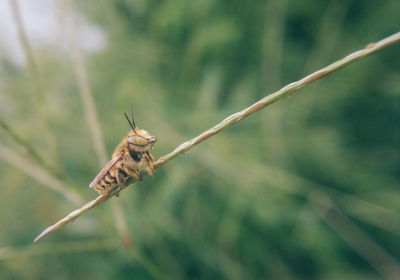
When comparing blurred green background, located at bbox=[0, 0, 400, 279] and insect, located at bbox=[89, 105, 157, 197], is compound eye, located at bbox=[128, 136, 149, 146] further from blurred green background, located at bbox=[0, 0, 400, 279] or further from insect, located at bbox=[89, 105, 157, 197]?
blurred green background, located at bbox=[0, 0, 400, 279]

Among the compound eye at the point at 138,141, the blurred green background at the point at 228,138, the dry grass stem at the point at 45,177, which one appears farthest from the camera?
the blurred green background at the point at 228,138

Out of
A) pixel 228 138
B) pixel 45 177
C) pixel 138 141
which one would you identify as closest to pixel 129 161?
pixel 138 141

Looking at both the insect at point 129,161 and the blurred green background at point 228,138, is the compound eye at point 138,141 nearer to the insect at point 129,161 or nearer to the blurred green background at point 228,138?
the insect at point 129,161

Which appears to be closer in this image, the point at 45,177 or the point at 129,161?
the point at 129,161

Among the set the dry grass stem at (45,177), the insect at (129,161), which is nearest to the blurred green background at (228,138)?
the dry grass stem at (45,177)

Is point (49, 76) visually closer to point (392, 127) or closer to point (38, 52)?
point (38, 52)

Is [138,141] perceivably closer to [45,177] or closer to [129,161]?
[129,161]
